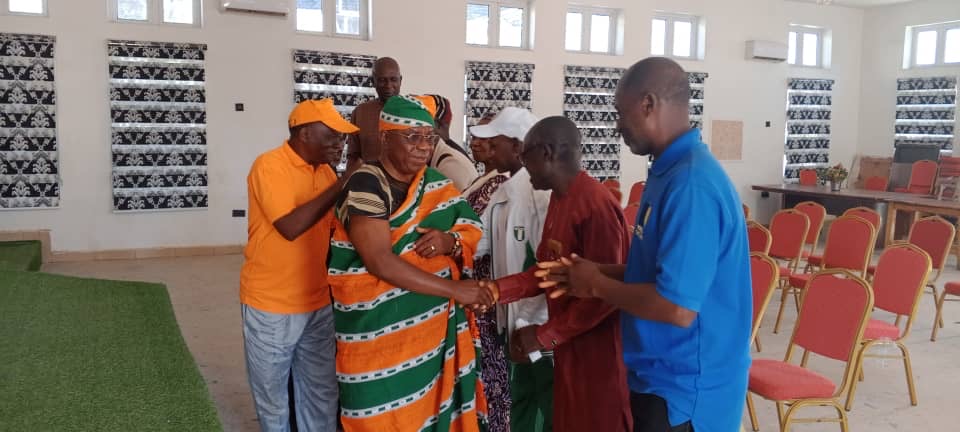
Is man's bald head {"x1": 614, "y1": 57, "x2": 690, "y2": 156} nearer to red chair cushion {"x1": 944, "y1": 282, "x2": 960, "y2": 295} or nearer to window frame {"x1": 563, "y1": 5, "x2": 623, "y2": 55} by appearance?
red chair cushion {"x1": 944, "y1": 282, "x2": 960, "y2": 295}

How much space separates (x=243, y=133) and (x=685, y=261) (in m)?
7.97

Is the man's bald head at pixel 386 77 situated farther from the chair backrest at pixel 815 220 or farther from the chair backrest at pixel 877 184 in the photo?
the chair backrest at pixel 877 184

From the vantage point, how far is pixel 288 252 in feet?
8.23

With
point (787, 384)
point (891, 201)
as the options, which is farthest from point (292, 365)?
point (891, 201)

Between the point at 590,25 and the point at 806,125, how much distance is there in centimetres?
460

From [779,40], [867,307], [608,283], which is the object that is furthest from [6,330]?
[779,40]

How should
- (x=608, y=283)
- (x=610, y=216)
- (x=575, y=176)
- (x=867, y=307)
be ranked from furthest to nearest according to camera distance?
(x=867, y=307) < (x=575, y=176) < (x=610, y=216) < (x=608, y=283)

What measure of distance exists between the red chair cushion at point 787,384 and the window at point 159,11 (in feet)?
24.8

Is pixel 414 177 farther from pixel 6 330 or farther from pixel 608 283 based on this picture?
pixel 6 330

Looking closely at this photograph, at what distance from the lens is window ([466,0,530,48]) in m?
10.0

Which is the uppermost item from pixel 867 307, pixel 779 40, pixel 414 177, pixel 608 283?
pixel 779 40

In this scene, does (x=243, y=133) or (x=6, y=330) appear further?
(x=243, y=133)

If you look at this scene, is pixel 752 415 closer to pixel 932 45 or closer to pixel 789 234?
pixel 789 234

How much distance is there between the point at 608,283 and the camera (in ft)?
5.23
